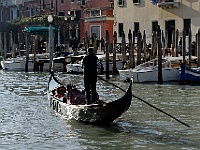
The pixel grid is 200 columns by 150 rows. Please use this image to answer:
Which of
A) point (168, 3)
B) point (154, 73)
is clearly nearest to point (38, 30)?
point (168, 3)

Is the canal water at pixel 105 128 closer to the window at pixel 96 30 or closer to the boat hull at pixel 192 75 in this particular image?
the boat hull at pixel 192 75

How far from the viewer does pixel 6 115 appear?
1366 centimetres

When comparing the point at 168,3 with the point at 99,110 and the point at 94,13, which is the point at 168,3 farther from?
the point at 99,110

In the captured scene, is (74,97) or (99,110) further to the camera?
(74,97)

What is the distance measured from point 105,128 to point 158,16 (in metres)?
21.4

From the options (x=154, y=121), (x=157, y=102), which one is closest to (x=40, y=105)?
(x=157, y=102)

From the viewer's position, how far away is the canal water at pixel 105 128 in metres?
10.0

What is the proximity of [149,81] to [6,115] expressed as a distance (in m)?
9.52

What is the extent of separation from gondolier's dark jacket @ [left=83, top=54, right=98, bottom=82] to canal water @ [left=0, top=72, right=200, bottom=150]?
1.00 metres

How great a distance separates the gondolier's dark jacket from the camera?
11.9 metres

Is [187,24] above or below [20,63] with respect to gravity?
above

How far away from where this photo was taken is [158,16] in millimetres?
32156

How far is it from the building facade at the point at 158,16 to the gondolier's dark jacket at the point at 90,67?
58.0ft

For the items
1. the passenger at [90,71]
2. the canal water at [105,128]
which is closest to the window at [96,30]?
the canal water at [105,128]
